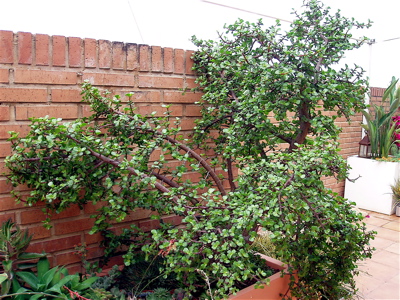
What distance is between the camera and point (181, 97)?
269 cm

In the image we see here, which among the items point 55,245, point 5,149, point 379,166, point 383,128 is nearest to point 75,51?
point 5,149

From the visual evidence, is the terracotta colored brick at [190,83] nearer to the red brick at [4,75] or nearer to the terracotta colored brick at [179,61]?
the terracotta colored brick at [179,61]

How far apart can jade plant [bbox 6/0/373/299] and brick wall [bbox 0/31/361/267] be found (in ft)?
0.36

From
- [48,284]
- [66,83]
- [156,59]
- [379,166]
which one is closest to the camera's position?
[48,284]

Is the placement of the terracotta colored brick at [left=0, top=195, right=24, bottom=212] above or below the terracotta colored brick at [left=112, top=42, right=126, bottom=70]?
below

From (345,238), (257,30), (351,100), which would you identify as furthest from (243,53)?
(345,238)

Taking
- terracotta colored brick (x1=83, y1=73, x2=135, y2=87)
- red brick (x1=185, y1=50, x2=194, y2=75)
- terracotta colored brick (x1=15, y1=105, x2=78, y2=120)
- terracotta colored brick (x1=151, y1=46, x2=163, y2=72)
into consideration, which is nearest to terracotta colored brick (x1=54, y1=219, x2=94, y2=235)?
terracotta colored brick (x1=15, y1=105, x2=78, y2=120)

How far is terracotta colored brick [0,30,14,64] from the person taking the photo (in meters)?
1.91

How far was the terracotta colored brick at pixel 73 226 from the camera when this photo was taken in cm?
217

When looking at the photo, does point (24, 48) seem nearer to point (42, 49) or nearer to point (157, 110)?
point (42, 49)

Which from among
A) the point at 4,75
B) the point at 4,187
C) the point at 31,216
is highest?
the point at 4,75

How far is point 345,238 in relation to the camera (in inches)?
79.1

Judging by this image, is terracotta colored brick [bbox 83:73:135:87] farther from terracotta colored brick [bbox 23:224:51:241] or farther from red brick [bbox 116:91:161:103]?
terracotta colored brick [bbox 23:224:51:241]

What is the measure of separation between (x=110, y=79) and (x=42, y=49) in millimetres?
436
